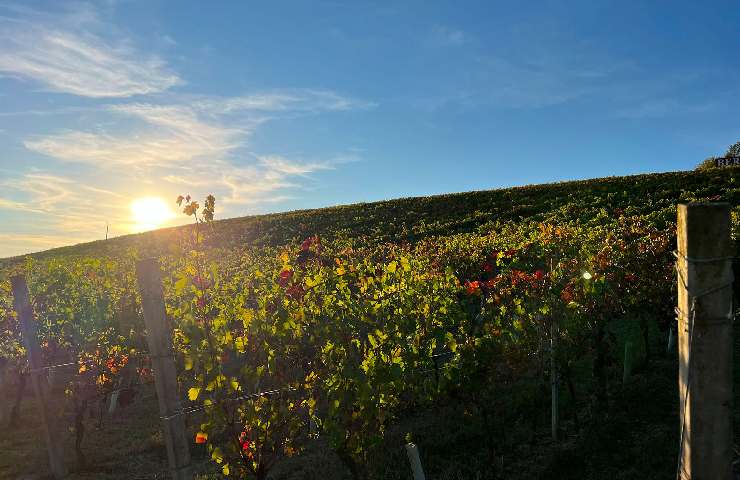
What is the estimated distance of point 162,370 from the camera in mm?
4434

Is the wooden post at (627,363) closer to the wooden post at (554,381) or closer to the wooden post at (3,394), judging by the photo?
the wooden post at (554,381)

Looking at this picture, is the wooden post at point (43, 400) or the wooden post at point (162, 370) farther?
the wooden post at point (43, 400)

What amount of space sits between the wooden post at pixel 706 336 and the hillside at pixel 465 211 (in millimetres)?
22856

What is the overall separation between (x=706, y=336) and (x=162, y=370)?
12.9 feet

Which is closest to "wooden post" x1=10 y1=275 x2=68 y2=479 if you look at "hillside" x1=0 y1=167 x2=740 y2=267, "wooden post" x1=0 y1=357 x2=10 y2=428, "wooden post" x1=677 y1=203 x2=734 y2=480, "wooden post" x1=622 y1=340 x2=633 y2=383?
"wooden post" x1=0 y1=357 x2=10 y2=428

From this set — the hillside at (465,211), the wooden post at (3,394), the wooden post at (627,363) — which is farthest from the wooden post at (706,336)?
the hillside at (465,211)

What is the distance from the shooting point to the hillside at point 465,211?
2938 cm

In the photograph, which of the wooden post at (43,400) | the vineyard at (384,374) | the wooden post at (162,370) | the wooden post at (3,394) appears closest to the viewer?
the wooden post at (162,370)

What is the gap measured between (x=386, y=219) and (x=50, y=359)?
2620cm

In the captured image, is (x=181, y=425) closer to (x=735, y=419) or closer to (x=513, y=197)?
(x=735, y=419)

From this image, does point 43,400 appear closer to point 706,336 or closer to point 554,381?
point 554,381

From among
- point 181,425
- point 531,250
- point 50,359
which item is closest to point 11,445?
point 50,359

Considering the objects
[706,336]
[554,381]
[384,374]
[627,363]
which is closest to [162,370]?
[384,374]

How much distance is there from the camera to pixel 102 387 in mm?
10391
